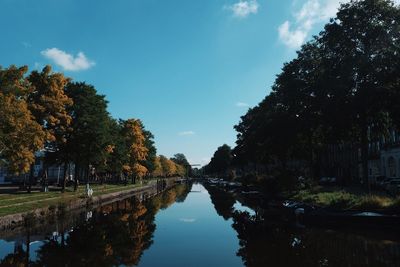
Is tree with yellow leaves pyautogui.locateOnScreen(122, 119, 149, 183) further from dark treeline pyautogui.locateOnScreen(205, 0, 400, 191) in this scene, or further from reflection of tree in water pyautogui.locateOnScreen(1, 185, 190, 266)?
reflection of tree in water pyautogui.locateOnScreen(1, 185, 190, 266)

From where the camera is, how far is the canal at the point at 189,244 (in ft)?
66.2

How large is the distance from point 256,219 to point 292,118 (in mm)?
18839

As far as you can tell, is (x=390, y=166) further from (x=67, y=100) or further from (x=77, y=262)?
(x=77, y=262)

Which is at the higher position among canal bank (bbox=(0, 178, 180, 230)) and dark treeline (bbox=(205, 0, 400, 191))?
dark treeline (bbox=(205, 0, 400, 191))

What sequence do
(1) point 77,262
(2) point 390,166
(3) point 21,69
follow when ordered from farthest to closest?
(2) point 390,166 < (3) point 21,69 < (1) point 77,262

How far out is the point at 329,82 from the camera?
1577 inches

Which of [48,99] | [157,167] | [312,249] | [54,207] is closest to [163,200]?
[48,99]

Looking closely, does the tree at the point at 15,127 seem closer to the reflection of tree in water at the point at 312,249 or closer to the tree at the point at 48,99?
the tree at the point at 48,99

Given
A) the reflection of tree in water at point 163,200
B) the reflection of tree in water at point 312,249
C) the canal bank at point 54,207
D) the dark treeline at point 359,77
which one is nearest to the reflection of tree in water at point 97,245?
the canal bank at point 54,207

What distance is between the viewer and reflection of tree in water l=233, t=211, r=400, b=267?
1977 cm

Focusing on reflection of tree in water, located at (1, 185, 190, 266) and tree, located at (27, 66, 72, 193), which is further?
tree, located at (27, 66, 72, 193)

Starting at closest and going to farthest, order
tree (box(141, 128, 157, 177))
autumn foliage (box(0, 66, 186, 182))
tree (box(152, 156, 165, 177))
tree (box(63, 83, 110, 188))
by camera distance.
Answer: autumn foliage (box(0, 66, 186, 182))
tree (box(63, 83, 110, 188))
tree (box(141, 128, 157, 177))
tree (box(152, 156, 165, 177))

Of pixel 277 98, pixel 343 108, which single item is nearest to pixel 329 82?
pixel 343 108

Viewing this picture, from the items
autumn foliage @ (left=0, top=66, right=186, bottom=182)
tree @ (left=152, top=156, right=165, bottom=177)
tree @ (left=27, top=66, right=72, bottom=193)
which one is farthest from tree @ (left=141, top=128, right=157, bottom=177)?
tree @ (left=27, top=66, right=72, bottom=193)
